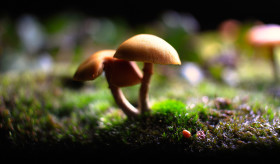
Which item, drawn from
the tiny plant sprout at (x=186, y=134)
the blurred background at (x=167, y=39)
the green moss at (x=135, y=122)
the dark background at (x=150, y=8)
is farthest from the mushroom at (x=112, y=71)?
the dark background at (x=150, y=8)

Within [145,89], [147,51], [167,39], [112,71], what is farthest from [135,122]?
[167,39]

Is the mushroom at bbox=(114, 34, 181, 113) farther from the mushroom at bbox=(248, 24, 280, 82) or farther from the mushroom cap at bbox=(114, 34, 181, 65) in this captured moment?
the mushroom at bbox=(248, 24, 280, 82)

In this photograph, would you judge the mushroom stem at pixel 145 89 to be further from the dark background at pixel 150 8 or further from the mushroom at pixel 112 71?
the dark background at pixel 150 8

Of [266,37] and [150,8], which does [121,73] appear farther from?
[150,8]

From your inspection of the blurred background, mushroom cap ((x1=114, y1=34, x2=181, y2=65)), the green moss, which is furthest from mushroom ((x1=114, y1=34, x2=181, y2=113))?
the blurred background

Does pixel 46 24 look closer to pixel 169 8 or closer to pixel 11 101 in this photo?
pixel 11 101

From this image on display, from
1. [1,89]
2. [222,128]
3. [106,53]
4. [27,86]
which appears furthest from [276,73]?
[1,89]
